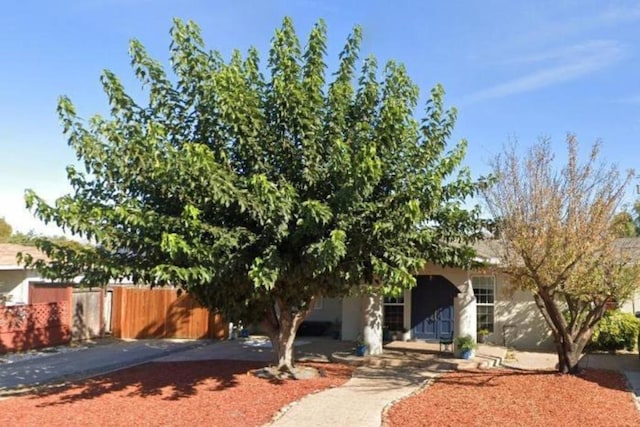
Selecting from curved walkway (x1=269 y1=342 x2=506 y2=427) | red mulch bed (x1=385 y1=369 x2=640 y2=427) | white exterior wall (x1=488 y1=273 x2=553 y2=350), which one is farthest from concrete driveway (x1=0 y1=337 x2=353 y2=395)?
red mulch bed (x1=385 y1=369 x2=640 y2=427)

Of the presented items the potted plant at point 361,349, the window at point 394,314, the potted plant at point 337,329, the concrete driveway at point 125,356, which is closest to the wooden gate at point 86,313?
the concrete driveway at point 125,356

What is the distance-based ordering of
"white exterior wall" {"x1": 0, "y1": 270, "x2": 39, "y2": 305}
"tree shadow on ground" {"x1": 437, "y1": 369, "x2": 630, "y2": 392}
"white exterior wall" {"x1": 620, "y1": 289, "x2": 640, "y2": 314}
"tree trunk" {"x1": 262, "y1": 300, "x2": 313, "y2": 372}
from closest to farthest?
"tree shadow on ground" {"x1": 437, "y1": 369, "x2": 630, "y2": 392} → "tree trunk" {"x1": 262, "y1": 300, "x2": 313, "y2": 372} → "white exterior wall" {"x1": 620, "y1": 289, "x2": 640, "y2": 314} → "white exterior wall" {"x1": 0, "y1": 270, "x2": 39, "y2": 305}

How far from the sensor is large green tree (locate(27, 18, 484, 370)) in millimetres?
9461

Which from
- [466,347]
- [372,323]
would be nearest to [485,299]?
[466,347]

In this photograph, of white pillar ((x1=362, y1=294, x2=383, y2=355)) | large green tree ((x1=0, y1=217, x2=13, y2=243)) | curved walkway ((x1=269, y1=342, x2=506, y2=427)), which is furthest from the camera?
large green tree ((x1=0, y1=217, x2=13, y2=243))

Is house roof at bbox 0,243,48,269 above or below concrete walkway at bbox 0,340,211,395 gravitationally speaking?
above

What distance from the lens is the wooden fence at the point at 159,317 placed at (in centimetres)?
2098

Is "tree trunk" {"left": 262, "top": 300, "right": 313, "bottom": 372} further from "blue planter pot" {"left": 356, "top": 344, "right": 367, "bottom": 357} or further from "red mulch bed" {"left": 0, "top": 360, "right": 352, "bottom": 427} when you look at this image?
"blue planter pot" {"left": 356, "top": 344, "right": 367, "bottom": 357}

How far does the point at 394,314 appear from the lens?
766 inches

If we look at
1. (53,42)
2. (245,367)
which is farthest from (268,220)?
(53,42)

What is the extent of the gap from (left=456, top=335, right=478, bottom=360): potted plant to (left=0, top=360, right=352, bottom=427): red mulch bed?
343cm

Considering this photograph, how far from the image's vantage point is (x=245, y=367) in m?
14.3

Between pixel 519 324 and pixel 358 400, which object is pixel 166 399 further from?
pixel 519 324

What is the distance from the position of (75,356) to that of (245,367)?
218 inches
